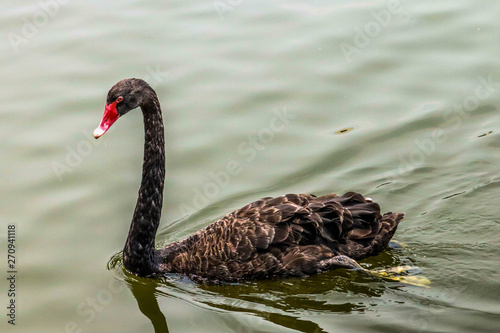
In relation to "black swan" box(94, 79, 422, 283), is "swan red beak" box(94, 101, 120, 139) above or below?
above

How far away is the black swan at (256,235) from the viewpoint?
702 centimetres

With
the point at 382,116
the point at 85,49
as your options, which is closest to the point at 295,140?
the point at 382,116

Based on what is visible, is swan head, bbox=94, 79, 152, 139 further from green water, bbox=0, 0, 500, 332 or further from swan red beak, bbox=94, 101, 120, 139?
green water, bbox=0, 0, 500, 332

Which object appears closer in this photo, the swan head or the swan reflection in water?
the swan reflection in water

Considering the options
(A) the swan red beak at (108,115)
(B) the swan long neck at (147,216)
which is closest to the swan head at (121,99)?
(A) the swan red beak at (108,115)

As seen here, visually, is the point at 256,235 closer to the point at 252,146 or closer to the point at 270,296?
the point at 270,296

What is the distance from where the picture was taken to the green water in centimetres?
681

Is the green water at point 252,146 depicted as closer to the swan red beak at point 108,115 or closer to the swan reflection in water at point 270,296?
the swan reflection in water at point 270,296

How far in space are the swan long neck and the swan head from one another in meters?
0.35

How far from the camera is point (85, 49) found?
1122 cm

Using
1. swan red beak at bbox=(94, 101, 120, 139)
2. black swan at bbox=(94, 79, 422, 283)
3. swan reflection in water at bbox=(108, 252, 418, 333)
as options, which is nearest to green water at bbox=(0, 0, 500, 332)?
swan reflection in water at bbox=(108, 252, 418, 333)

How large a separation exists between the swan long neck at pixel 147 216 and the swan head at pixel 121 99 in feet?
1.14

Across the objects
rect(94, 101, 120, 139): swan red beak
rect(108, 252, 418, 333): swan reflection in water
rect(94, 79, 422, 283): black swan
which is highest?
rect(94, 101, 120, 139): swan red beak

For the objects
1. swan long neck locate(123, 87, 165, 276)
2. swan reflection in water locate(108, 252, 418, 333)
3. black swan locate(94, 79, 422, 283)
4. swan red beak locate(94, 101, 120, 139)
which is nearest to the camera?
swan reflection in water locate(108, 252, 418, 333)
